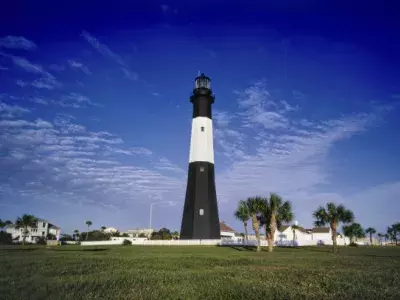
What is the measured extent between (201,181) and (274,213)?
1466 cm

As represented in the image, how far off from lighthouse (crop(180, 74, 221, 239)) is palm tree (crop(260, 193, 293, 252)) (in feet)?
34.8

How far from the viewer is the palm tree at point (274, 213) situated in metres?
45.5

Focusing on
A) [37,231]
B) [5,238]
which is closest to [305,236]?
[37,231]

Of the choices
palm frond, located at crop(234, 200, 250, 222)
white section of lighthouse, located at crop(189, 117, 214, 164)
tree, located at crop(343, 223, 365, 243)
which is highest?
white section of lighthouse, located at crop(189, 117, 214, 164)

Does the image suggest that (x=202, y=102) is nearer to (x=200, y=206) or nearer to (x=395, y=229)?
(x=200, y=206)

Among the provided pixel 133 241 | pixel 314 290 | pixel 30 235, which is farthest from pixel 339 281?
pixel 30 235

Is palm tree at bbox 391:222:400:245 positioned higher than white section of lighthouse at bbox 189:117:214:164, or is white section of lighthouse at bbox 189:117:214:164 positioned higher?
white section of lighthouse at bbox 189:117:214:164

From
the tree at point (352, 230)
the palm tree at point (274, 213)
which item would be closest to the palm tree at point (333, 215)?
the palm tree at point (274, 213)

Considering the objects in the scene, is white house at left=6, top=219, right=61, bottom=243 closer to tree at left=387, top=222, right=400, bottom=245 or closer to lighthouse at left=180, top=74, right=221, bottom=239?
lighthouse at left=180, top=74, right=221, bottom=239

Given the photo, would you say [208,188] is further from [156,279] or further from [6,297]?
[6,297]

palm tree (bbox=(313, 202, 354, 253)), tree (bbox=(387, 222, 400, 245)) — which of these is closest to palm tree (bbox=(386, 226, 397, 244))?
tree (bbox=(387, 222, 400, 245))

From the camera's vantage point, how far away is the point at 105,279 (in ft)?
43.1

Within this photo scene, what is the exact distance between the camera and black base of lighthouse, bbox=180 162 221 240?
2175 inches

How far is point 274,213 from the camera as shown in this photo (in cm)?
4584
